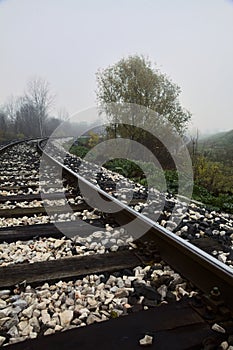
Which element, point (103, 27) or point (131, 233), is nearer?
point (131, 233)

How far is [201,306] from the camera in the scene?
145 centimetres

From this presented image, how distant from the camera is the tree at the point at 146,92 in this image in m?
10.2

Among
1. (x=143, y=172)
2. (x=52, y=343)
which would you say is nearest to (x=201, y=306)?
(x=52, y=343)

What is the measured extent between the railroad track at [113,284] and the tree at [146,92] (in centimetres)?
772

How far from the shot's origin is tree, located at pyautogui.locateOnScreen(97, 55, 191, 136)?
1025 cm

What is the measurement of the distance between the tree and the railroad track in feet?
25.3

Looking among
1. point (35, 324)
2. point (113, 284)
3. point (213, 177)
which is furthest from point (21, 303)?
point (213, 177)

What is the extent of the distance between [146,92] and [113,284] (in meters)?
9.37

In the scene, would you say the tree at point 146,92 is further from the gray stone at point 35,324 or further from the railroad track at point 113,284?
the gray stone at point 35,324

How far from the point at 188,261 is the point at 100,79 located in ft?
33.7

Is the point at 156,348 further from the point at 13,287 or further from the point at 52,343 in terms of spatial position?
the point at 13,287

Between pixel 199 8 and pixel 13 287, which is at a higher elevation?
pixel 199 8

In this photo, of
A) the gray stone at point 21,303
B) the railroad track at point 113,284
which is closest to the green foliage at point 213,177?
the railroad track at point 113,284

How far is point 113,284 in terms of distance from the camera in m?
1.74
